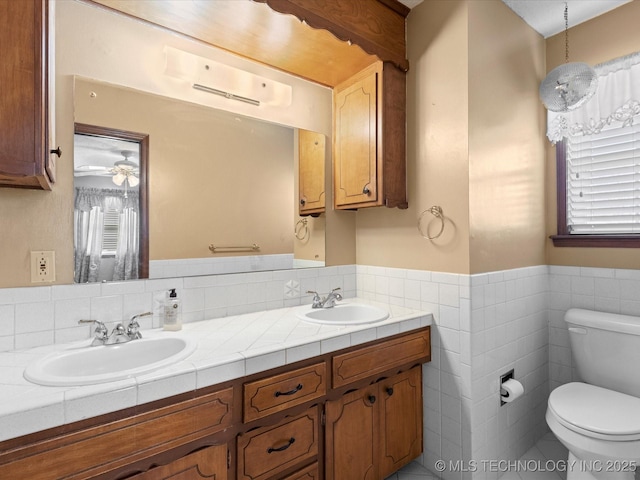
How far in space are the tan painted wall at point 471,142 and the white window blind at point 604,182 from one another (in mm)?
209

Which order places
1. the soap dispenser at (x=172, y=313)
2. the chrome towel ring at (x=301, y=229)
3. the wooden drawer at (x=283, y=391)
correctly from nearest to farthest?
the wooden drawer at (x=283, y=391) < the soap dispenser at (x=172, y=313) < the chrome towel ring at (x=301, y=229)

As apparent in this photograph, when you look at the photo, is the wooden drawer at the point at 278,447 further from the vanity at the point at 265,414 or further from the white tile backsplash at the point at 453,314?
the white tile backsplash at the point at 453,314

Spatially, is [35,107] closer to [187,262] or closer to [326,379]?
[187,262]

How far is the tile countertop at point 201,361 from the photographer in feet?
2.88

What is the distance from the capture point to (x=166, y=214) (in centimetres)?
166

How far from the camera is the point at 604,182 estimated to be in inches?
80.3

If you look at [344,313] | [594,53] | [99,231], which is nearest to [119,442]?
[99,231]

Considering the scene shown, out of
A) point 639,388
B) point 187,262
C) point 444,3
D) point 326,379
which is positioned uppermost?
point 444,3

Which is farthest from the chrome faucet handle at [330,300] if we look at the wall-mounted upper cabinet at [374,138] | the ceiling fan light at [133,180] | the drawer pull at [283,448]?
the ceiling fan light at [133,180]

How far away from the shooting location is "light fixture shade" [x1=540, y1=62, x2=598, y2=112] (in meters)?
1.82

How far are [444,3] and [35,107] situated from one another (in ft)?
6.23

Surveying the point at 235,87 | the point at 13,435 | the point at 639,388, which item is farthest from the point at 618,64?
the point at 13,435

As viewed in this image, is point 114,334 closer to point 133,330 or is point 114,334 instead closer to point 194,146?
point 133,330

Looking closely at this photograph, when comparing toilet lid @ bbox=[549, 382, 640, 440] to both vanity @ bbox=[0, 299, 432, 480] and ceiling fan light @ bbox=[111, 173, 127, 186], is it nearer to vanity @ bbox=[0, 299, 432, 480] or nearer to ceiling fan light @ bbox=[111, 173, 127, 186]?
vanity @ bbox=[0, 299, 432, 480]
